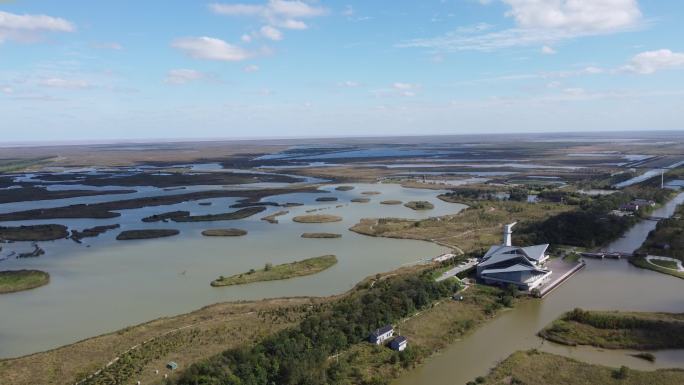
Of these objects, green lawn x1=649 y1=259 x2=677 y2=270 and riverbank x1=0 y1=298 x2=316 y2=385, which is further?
green lawn x1=649 y1=259 x2=677 y2=270

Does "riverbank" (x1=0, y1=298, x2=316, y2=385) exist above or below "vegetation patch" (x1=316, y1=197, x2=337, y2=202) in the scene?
below

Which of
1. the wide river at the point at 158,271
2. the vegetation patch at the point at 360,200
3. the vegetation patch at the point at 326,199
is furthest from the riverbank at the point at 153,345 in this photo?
the vegetation patch at the point at 360,200

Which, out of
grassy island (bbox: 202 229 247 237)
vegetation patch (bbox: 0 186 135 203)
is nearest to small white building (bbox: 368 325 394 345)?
grassy island (bbox: 202 229 247 237)

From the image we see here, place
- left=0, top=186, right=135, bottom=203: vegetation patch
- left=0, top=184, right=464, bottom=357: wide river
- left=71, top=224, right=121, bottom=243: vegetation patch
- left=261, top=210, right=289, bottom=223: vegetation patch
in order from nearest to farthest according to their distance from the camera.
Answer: left=0, top=184, right=464, bottom=357: wide river, left=71, top=224, right=121, bottom=243: vegetation patch, left=261, top=210, right=289, bottom=223: vegetation patch, left=0, top=186, right=135, bottom=203: vegetation patch

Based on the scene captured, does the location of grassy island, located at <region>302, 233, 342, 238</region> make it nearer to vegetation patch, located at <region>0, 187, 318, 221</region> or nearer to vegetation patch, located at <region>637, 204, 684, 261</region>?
vegetation patch, located at <region>637, 204, 684, 261</region>

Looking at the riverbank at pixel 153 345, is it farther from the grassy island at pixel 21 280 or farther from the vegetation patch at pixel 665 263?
the vegetation patch at pixel 665 263

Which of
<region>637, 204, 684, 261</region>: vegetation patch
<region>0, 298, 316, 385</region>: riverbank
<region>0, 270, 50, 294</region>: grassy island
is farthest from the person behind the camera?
<region>637, 204, 684, 261</region>: vegetation patch

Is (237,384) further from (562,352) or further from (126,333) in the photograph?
(562,352)
